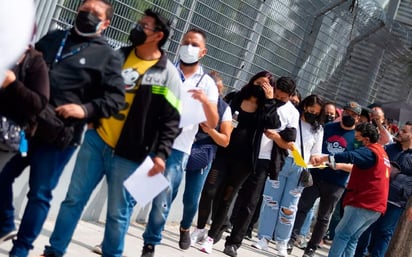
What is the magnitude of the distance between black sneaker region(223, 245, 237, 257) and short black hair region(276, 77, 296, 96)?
168 cm

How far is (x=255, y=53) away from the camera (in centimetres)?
1200

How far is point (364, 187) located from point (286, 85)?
132 cm

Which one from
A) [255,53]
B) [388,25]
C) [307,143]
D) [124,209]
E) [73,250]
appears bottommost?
[73,250]

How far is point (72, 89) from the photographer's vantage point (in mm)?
5875

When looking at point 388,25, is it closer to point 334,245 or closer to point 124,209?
point 334,245

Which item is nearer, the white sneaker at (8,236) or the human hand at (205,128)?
the white sneaker at (8,236)

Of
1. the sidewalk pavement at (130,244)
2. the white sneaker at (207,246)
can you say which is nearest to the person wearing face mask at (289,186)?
the sidewalk pavement at (130,244)

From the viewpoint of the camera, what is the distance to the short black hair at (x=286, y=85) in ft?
32.1

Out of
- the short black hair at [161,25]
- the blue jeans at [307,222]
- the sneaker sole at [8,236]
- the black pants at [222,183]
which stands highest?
the short black hair at [161,25]

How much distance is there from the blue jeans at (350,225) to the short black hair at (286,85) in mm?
1380

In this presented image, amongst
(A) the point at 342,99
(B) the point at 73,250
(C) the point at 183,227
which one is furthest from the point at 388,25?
(B) the point at 73,250

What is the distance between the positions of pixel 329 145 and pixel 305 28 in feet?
7.59

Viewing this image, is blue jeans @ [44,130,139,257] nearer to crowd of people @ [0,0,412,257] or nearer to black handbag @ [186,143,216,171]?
crowd of people @ [0,0,412,257]

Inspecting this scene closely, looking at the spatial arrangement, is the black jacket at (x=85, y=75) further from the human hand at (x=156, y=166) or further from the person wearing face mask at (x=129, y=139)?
the human hand at (x=156, y=166)
